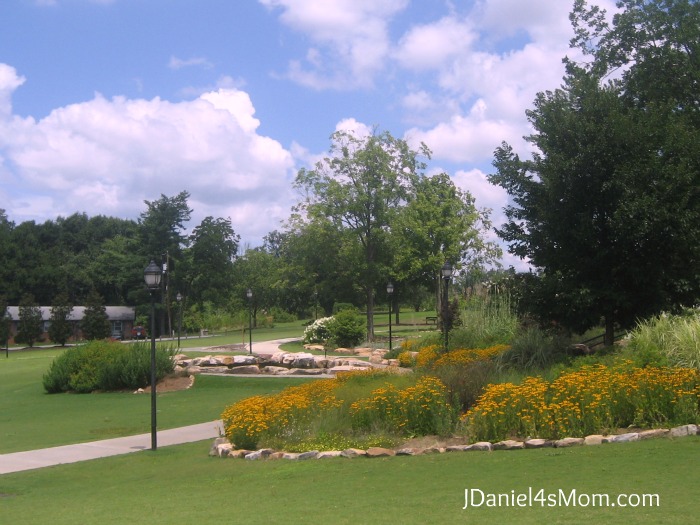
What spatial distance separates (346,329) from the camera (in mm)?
38406

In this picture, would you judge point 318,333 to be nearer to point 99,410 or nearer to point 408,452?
point 99,410

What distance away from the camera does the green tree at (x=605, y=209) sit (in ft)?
47.7

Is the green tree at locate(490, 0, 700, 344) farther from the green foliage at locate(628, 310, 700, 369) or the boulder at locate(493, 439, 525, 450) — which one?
the boulder at locate(493, 439, 525, 450)

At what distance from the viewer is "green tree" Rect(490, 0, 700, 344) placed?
14.5 meters

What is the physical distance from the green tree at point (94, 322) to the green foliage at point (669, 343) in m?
50.5

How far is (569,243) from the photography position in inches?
623

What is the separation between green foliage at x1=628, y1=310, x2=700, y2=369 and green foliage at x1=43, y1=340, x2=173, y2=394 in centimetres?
1641

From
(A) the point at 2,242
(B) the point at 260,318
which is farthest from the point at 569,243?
(A) the point at 2,242

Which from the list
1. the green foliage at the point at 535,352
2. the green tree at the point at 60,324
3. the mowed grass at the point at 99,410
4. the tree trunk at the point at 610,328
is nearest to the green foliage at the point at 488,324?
the green foliage at the point at 535,352

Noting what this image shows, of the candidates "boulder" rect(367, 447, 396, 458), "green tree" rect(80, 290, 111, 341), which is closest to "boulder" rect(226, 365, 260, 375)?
"boulder" rect(367, 447, 396, 458)

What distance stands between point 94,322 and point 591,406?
174 ft

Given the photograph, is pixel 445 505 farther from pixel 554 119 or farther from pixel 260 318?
pixel 260 318

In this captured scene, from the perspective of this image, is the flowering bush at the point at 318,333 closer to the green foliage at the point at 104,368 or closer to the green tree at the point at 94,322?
the green foliage at the point at 104,368

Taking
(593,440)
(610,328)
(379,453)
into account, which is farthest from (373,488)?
(610,328)
